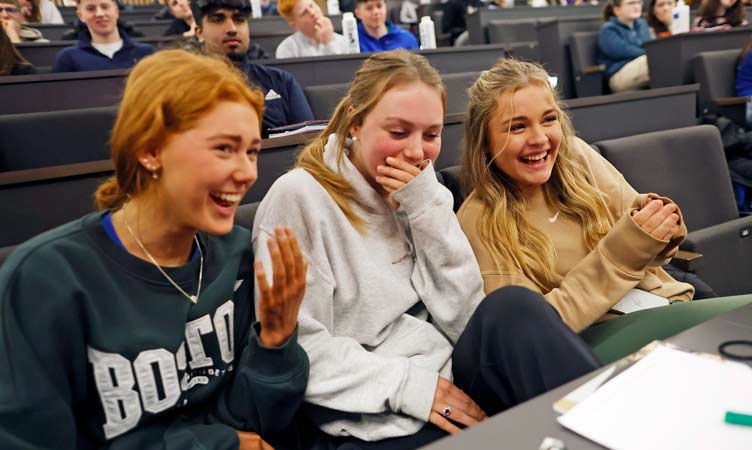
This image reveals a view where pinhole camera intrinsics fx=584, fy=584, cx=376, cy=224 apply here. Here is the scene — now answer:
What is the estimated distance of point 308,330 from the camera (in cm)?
91

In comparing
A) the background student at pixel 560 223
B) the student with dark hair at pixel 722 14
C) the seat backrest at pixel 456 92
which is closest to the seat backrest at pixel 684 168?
the background student at pixel 560 223

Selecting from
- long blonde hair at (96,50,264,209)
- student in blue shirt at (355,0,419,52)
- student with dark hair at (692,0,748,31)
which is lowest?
long blonde hair at (96,50,264,209)

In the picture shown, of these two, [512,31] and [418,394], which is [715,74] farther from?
[418,394]

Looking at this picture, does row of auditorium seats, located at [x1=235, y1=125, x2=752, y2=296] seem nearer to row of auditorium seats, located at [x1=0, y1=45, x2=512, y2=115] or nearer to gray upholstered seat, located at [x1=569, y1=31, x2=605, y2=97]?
row of auditorium seats, located at [x1=0, y1=45, x2=512, y2=115]

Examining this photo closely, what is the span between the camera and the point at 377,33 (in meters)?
3.25

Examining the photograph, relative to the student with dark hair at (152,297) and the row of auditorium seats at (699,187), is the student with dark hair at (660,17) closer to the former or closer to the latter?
the row of auditorium seats at (699,187)

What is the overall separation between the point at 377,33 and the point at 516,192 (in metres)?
2.21

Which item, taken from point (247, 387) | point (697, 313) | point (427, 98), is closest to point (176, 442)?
point (247, 387)

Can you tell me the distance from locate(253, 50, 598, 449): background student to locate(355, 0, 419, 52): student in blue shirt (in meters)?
2.24

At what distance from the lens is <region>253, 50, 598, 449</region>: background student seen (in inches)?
34.9

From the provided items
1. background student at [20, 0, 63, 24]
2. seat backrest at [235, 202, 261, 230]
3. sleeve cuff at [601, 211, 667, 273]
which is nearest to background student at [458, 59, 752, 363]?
sleeve cuff at [601, 211, 667, 273]

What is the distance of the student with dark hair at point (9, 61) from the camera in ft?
7.74

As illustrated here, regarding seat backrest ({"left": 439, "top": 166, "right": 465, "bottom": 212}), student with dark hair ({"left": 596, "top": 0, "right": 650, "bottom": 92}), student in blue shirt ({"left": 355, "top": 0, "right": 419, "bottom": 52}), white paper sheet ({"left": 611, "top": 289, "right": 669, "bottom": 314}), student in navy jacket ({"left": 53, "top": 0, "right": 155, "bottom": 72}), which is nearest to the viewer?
white paper sheet ({"left": 611, "top": 289, "right": 669, "bottom": 314})

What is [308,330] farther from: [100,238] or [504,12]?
[504,12]
